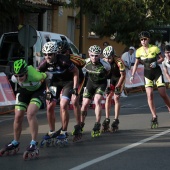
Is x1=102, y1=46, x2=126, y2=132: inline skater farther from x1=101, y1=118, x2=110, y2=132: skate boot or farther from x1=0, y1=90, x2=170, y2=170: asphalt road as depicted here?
x1=0, y1=90, x2=170, y2=170: asphalt road

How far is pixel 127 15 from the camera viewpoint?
31.0 m

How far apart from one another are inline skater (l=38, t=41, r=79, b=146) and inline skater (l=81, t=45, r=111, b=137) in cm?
87

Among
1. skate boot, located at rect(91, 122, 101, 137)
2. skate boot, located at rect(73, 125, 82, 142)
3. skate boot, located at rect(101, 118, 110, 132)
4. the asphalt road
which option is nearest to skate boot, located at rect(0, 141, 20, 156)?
the asphalt road

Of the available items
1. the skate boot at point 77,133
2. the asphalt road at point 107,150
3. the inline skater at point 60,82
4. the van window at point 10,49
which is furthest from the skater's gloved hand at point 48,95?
the van window at point 10,49

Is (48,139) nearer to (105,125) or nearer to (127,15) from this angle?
(105,125)

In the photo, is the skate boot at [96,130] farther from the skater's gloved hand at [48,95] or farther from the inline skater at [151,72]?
the inline skater at [151,72]

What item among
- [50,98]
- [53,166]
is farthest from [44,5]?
[53,166]

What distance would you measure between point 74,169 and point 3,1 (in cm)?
1009

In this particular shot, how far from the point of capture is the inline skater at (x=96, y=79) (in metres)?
12.2

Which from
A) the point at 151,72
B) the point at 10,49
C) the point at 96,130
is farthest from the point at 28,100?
the point at 10,49

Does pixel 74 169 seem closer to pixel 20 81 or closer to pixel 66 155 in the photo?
pixel 66 155

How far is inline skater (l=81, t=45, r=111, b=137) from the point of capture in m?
12.2

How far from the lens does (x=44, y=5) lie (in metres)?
30.5

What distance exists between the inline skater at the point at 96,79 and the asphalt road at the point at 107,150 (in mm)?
462
